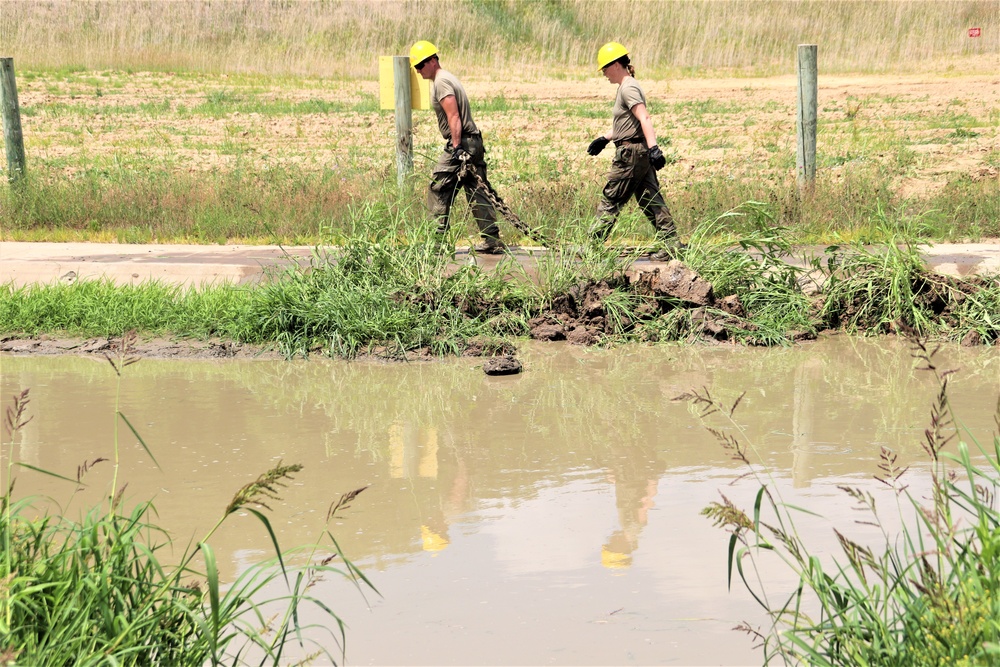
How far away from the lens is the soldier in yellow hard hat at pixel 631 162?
8203 mm

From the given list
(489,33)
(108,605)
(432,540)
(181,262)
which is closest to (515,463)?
(432,540)

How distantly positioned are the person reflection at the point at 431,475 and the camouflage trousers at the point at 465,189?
119 inches

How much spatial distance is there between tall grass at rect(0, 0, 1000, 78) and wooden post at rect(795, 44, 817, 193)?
65.5 ft

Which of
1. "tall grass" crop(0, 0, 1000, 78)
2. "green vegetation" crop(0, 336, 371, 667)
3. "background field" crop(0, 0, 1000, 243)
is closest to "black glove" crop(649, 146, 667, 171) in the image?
"background field" crop(0, 0, 1000, 243)

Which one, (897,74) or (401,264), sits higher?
(897,74)

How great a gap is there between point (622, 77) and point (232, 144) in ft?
31.7

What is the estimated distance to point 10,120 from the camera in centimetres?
1084

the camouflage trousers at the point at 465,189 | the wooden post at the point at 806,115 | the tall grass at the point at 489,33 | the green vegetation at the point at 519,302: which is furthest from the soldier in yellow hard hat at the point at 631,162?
the tall grass at the point at 489,33

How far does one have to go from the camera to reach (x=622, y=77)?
27.7ft

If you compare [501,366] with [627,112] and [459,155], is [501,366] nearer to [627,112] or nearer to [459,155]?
[459,155]

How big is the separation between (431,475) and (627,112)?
13.5 feet

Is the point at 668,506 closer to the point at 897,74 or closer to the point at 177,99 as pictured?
the point at 177,99

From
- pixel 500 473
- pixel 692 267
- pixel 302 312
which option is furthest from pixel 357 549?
pixel 692 267

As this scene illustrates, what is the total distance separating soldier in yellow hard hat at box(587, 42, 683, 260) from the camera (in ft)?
26.9
